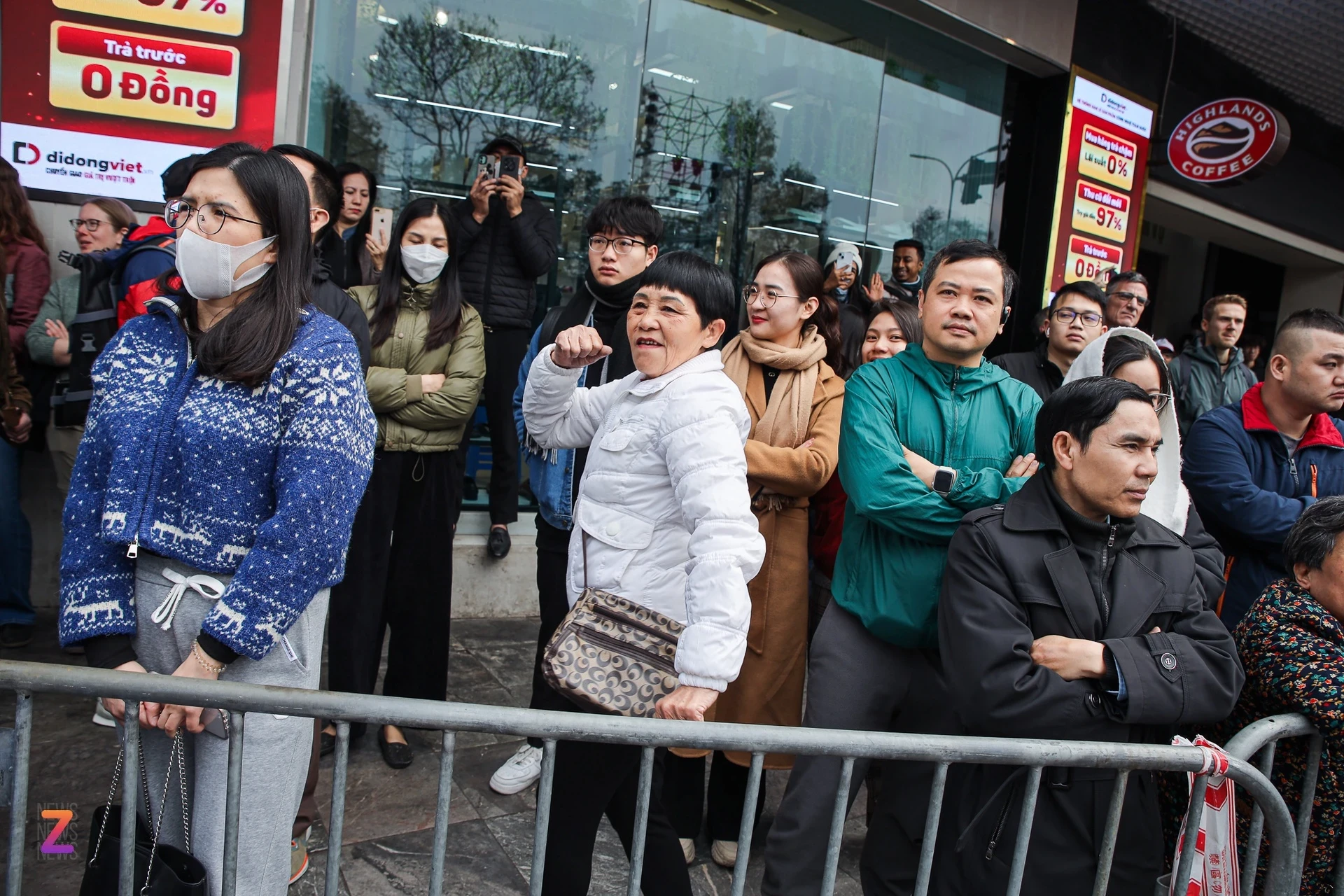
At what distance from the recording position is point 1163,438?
9.21 ft

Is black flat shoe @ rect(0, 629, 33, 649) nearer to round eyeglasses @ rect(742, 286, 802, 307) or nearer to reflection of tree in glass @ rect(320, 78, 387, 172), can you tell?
reflection of tree in glass @ rect(320, 78, 387, 172)

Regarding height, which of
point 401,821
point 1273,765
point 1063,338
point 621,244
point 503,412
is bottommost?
point 401,821

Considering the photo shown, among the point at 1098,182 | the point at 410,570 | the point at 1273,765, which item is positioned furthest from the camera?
the point at 1098,182

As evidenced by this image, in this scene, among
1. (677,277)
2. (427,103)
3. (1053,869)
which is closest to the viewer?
(1053,869)

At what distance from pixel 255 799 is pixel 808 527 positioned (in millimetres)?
2029

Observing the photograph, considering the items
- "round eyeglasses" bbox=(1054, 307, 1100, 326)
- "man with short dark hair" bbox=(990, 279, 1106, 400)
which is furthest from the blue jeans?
"round eyeglasses" bbox=(1054, 307, 1100, 326)

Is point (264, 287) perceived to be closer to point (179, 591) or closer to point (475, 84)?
point (179, 591)

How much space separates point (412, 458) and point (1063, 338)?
2828 mm

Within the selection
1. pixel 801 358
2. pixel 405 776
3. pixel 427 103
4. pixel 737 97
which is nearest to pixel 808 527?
pixel 801 358

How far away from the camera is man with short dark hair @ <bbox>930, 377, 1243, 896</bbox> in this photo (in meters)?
2.08

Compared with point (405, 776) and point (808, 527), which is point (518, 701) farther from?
point (808, 527)

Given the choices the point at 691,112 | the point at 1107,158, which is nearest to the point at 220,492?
the point at 691,112

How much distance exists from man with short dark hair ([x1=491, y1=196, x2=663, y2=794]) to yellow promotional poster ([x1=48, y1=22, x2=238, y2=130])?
2414 millimetres

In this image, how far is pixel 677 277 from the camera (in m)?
2.40
